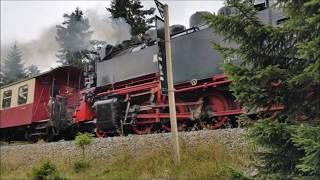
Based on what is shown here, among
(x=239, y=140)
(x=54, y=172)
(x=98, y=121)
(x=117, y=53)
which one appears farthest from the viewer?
(x=117, y=53)

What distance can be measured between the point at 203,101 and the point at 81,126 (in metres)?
5.52

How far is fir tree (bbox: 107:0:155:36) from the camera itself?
2295 cm

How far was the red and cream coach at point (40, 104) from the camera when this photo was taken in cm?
1470

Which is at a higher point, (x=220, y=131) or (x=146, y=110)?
(x=146, y=110)

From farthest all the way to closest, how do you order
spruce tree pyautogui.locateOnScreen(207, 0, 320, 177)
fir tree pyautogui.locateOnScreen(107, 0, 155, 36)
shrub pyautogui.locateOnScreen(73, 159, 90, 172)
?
fir tree pyautogui.locateOnScreen(107, 0, 155, 36)
shrub pyautogui.locateOnScreen(73, 159, 90, 172)
spruce tree pyautogui.locateOnScreen(207, 0, 320, 177)

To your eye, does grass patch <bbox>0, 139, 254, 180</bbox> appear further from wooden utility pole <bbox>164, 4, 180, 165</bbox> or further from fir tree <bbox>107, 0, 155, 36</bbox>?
fir tree <bbox>107, 0, 155, 36</bbox>

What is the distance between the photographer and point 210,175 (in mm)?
6941

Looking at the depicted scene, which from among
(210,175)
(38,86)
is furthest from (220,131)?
(38,86)

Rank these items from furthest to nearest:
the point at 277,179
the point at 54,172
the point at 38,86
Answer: the point at 38,86 < the point at 54,172 < the point at 277,179

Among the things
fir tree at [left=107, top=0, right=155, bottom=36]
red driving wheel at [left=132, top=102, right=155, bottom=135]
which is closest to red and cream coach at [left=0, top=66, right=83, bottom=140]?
red driving wheel at [left=132, top=102, right=155, bottom=135]

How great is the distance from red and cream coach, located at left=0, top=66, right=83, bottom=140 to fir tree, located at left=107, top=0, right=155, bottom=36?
6976 millimetres

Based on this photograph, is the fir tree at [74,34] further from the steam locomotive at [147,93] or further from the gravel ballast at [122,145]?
the gravel ballast at [122,145]

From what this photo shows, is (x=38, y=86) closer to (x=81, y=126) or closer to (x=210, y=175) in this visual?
(x=81, y=126)

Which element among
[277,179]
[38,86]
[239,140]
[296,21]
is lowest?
[277,179]
